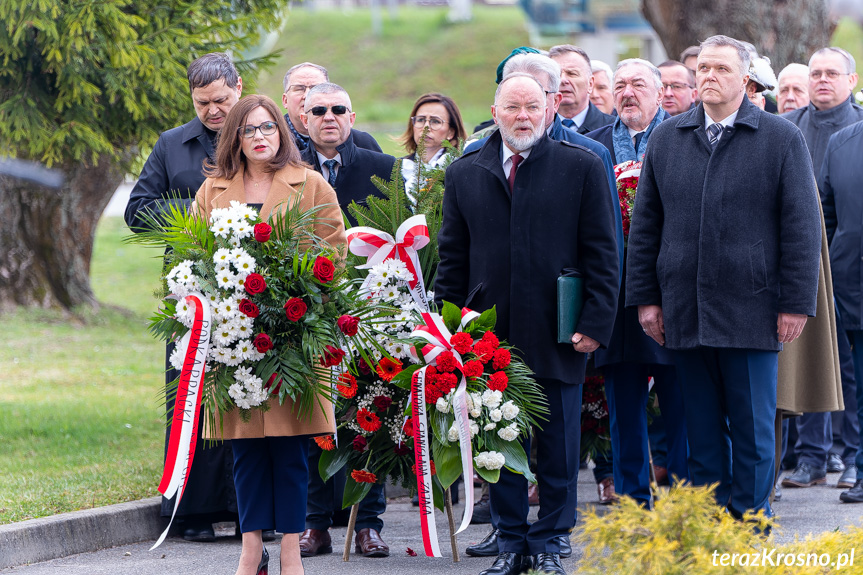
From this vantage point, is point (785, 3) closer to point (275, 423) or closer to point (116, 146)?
point (116, 146)

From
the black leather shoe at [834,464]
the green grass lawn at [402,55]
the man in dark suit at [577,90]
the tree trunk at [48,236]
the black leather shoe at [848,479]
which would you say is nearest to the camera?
the man in dark suit at [577,90]

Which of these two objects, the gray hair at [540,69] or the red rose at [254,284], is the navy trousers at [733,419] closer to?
the gray hair at [540,69]

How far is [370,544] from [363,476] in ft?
1.36

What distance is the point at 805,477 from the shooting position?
7504 mm

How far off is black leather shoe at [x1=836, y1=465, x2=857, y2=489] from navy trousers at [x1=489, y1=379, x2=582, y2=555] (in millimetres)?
2878

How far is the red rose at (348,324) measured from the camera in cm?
484

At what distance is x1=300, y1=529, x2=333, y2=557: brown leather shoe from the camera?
5.88 metres

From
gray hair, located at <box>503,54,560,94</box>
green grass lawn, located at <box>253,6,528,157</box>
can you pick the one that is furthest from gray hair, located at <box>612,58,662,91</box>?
green grass lawn, located at <box>253,6,528,157</box>

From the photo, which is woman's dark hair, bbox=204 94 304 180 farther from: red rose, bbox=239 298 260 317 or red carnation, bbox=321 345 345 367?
red carnation, bbox=321 345 345 367

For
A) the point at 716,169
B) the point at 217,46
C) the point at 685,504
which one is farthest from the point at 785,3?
the point at 685,504

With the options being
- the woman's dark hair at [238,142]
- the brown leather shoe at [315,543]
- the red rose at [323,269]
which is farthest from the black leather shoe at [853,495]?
the woman's dark hair at [238,142]

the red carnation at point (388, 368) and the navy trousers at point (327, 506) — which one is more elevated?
the red carnation at point (388, 368)

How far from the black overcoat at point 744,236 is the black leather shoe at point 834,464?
316 cm

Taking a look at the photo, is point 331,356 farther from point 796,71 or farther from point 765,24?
point 765,24
